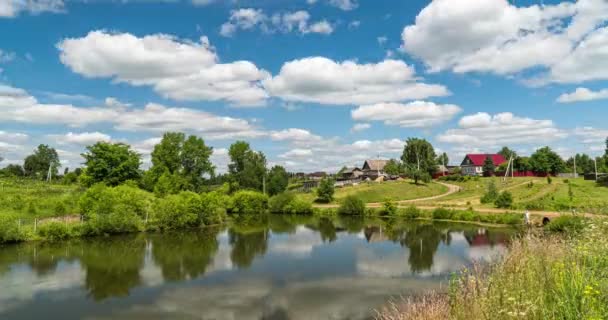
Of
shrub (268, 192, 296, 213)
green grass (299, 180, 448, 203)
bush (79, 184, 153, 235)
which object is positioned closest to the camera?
bush (79, 184, 153, 235)

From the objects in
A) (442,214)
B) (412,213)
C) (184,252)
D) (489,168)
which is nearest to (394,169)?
(489,168)

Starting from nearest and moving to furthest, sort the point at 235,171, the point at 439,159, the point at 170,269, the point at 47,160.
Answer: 1. the point at 170,269
2. the point at 235,171
3. the point at 439,159
4. the point at 47,160

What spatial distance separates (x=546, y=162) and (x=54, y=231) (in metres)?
75.5

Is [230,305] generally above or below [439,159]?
below

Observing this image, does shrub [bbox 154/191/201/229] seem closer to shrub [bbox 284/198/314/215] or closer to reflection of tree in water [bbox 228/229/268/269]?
reflection of tree in water [bbox 228/229/268/269]

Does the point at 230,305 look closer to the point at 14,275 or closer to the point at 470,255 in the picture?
the point at 14,275

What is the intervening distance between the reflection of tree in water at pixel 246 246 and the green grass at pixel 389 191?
80.6ft

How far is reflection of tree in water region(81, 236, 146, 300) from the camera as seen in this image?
1912cm

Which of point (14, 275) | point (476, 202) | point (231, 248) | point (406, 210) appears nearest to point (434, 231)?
point (406, 210)

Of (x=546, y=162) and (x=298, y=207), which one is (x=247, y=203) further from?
(x=546, y=162)

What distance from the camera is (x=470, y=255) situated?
25344mm

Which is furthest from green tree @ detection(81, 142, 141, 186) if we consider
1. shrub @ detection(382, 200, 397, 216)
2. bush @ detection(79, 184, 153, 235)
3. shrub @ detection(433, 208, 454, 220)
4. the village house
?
the village house

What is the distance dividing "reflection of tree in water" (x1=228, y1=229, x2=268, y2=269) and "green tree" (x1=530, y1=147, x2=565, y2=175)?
185 feet

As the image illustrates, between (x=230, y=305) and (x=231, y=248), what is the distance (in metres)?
14.0
